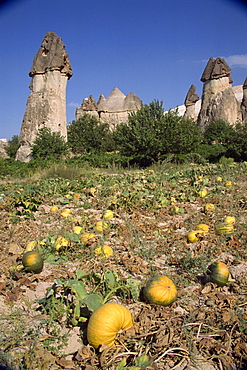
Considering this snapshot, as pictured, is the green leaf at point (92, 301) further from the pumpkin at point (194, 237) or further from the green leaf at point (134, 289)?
the pumpkin at point (194, 237)

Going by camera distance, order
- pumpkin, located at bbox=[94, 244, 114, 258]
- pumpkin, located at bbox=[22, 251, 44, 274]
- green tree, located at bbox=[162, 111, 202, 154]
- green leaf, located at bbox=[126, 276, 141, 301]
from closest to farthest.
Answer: green leaf, located at bbox=[126, 276, 141, 301], pumpkin, located at bbox=[22, 251, 44, 274], pumpkin, located at bbox=[94, 244, 114, 258], green tree, located at bbox=[162, 111, 202, 154]

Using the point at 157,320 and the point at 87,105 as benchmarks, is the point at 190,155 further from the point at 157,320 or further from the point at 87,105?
the point at 87,105

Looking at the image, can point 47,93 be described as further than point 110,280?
Yes

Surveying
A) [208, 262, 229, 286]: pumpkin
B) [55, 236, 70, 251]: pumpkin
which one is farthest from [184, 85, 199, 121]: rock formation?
[208, 262, 229, 286]: pumpkin

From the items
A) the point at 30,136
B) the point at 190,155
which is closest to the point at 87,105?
the point at 30,136

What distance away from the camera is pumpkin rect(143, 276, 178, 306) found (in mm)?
2200

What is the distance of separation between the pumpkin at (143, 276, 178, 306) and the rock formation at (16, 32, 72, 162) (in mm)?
16754

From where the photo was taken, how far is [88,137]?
80.9ft

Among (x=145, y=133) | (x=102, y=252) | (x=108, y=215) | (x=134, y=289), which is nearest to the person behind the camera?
(x=134, y=289)

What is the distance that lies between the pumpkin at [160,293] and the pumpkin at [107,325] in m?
0.36

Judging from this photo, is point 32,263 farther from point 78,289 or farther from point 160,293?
point 160,293

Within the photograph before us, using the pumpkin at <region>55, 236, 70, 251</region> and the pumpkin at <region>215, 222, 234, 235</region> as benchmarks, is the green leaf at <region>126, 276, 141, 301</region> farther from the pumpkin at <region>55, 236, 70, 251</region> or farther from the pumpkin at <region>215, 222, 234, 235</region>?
the pumpkin at <region>215, 222, 234, 235</region>

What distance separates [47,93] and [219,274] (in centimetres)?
1780

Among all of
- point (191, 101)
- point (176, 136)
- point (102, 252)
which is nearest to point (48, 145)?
point (176, 136)
